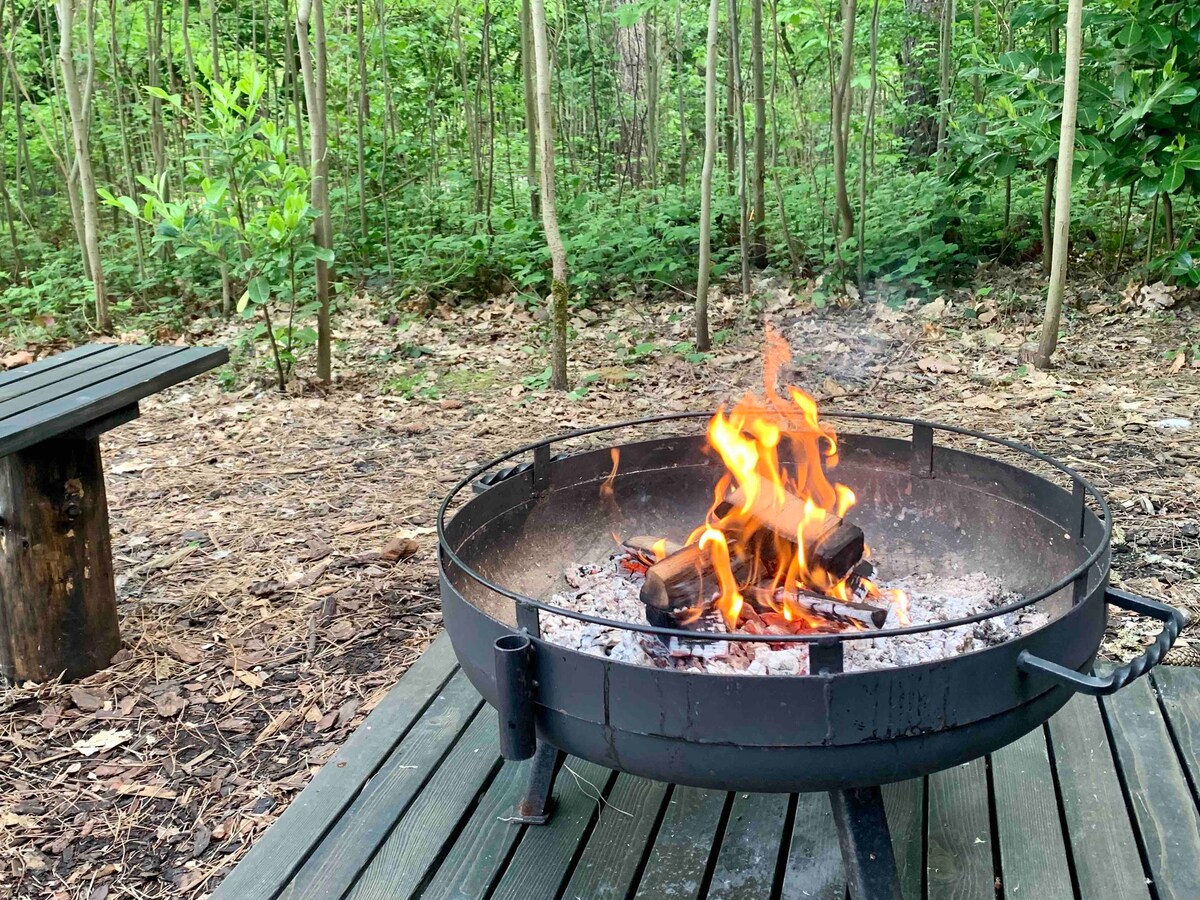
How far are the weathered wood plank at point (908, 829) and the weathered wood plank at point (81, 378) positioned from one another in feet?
6.86

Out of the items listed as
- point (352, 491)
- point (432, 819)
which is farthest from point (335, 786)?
point (352, 491)

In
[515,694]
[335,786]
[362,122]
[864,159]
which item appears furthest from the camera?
[362,122]

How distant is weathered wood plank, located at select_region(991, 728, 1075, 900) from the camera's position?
1850 mm

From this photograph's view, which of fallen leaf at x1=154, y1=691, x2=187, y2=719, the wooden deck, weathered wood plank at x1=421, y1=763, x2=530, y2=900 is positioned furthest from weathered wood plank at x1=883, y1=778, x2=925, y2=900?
fallen leaf at x1=154, y1=691, x2=187, y2=719

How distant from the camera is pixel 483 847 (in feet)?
6.56

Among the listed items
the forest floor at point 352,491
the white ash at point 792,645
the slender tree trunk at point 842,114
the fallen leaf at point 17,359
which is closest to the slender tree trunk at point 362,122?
the forest floor at point 352,491

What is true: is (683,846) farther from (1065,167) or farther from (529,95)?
(529,95)

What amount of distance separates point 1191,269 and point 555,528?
13.9ft

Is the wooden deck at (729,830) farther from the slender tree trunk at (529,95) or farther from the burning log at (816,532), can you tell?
the slender tree trunk at (529,95)

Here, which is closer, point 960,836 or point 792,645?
point 792,645

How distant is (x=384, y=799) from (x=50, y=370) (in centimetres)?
158

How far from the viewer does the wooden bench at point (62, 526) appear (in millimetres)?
2492

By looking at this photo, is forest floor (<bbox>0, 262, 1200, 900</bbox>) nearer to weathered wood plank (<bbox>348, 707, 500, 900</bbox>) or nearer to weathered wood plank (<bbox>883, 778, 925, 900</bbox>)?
weathered wood plank (<bbox>348, 707, 500, 900</bbox>)

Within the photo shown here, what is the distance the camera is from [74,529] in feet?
8.50
